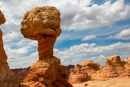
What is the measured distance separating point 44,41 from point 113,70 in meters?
17.3

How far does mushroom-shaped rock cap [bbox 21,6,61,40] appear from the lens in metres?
8.84

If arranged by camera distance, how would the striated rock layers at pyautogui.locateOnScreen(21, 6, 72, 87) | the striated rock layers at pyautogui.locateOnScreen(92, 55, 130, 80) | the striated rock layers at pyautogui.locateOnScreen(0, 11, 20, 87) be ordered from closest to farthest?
the striated rock layers at pyautogui.locateOnScreen(0, 11, 20, 87)
the striated rock layers at pyautogui.locateOnScreen(21, 6, 72, 87)
the striated rock layers at pyautogui.locateOnScreen(92, 55, 130, 80)

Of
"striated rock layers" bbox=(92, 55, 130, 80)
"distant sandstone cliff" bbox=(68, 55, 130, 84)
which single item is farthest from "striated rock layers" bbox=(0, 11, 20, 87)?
"striated rock layers" bbox=(92, 55, 130, 80)

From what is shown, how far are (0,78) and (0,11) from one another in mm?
2969

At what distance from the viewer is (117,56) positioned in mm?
24562

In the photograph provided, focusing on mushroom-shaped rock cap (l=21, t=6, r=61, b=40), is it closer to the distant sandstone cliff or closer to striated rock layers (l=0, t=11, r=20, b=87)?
striated rock layers (l=0, t=11, r=20, b=87)

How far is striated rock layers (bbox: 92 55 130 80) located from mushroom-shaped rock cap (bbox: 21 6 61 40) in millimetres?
16441

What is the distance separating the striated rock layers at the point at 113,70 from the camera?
2291 centimetres

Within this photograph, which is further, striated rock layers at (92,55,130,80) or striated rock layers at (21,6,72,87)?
striated rock layers at (92,55,130,80)

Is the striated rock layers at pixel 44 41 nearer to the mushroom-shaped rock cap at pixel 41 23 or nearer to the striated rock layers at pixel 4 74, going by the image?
the mushroom-shaped rock cap at pixel 41 23

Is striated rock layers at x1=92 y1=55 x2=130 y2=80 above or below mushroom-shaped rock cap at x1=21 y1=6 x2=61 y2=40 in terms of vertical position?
below

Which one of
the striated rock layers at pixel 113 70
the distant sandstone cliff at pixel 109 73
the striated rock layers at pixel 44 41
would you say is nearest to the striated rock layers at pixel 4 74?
the striated rock layers at pixel 44 41

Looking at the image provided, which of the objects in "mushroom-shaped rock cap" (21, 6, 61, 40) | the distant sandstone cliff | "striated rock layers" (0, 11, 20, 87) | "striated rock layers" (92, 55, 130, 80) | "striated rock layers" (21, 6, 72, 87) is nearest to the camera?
"striated rock layers" (0, 11, 20, 87)

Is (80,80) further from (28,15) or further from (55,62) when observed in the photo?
(28,15)
